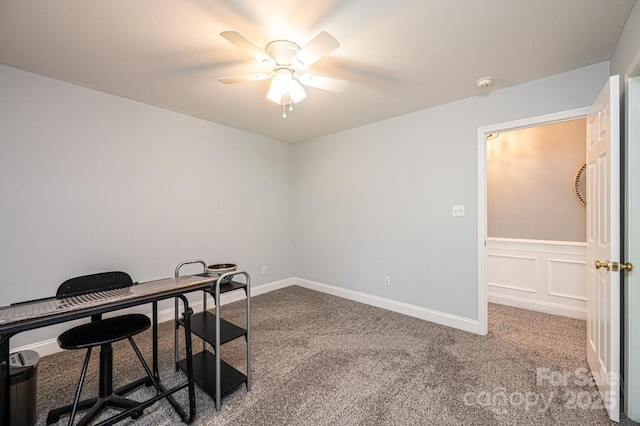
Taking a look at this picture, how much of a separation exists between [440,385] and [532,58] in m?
2.58

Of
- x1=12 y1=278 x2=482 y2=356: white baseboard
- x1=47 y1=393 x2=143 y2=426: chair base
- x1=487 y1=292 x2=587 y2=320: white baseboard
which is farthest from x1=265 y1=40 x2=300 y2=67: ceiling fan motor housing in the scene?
x1=487 y1=292 x2=587 y2=320: white baseboard

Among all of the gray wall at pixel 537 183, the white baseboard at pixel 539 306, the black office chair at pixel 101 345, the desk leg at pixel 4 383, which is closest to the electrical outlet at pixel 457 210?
the gray wall at pixel 537 183

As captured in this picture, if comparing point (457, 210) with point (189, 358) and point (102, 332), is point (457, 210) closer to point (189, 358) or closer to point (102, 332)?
point (189, 358)

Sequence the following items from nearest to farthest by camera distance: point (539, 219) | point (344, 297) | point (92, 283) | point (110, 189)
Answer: point (92, 283), point (110, 189), point (539, 219), point (344, 297)

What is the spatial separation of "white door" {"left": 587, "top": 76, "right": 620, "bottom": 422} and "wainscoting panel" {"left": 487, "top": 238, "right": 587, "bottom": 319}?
52.0 inches

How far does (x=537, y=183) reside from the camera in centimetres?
358

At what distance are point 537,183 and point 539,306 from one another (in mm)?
1553

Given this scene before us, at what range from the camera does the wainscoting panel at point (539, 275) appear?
322cm

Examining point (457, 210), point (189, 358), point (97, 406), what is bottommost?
point (97, 406)

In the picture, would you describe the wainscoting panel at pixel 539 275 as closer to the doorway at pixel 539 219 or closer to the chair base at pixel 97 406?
the doorway at pixel 539 219

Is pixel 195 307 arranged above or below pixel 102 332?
below

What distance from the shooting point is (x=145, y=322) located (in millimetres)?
1711

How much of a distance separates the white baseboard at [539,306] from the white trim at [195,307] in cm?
307

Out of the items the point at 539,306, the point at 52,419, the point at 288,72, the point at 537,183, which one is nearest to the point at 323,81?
the point at 288,72
